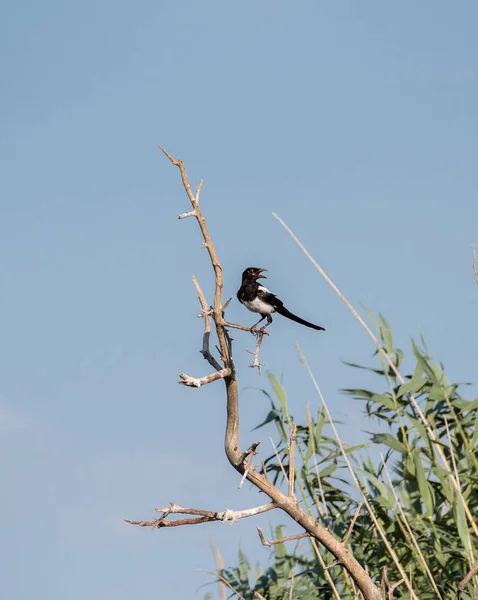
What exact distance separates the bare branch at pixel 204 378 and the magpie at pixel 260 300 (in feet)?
4.13

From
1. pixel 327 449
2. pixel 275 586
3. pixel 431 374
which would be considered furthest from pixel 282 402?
pixel 275 586

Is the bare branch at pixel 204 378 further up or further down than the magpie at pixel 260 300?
further down

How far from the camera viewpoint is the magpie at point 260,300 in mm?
7312

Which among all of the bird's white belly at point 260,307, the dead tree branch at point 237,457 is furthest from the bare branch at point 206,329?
the bird's white belly at point 260,307

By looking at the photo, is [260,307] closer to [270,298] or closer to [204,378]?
[270,298]

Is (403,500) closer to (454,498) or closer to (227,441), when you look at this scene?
(454,498)

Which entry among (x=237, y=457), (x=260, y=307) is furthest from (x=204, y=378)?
(x=260, y=307)

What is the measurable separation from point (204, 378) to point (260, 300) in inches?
69.8

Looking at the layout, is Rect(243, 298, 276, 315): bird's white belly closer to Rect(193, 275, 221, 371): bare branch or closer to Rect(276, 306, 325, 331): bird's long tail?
Rect(276, 306, 325, 331): bird's long tail

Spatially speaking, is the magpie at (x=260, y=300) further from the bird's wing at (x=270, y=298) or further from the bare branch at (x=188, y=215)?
the bare branch at (x=188, y=215)

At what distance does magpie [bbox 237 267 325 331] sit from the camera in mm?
7312

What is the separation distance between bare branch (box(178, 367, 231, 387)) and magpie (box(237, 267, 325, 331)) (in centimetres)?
126

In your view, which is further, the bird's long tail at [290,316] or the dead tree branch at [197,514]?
the bird's long tail at [290,316]

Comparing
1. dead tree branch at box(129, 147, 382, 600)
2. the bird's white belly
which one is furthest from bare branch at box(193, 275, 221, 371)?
the bird's white belly
